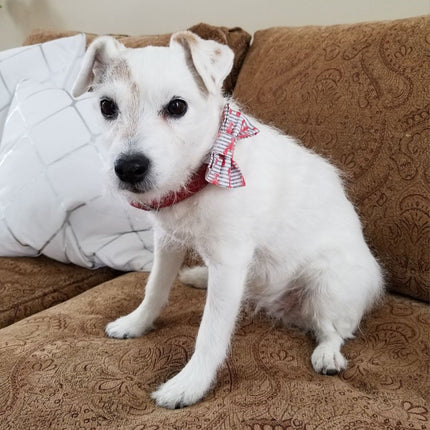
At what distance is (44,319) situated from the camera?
4.23 feet

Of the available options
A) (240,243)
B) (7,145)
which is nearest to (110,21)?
(7,145)

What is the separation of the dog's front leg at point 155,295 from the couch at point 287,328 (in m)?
0.04

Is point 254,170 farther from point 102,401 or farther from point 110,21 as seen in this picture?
point 110,21

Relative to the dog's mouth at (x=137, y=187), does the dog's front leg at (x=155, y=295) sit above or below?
below

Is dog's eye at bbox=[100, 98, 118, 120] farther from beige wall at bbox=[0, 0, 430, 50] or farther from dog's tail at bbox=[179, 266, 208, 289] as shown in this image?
beige wall at bbox=[0, 0, 430, 50]

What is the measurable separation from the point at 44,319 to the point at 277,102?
43.2 inches

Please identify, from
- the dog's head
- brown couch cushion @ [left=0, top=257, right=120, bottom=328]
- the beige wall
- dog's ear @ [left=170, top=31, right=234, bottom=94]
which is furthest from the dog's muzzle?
the beige wall

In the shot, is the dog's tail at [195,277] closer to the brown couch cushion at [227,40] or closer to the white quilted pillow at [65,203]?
the white quilted pillow at [65,203]

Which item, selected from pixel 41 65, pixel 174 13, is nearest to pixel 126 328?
pixel 41 65

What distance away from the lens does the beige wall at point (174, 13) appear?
6.04 feet

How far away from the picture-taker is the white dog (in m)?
0.95

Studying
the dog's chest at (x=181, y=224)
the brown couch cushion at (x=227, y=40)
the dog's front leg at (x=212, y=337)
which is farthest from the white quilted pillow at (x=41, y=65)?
the dog's front leg at (x=212, y=337)

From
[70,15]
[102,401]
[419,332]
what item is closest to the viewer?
[102,401]

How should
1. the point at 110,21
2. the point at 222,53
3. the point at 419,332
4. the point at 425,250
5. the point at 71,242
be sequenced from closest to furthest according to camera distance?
the point at 222,53, the point at 419,332, the point at 425,250, the point at 71,242, the point at 110,21
